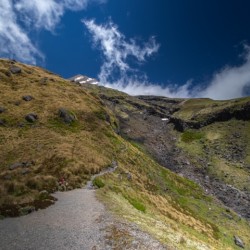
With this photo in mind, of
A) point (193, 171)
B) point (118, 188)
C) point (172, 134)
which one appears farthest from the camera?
point (172, 134)

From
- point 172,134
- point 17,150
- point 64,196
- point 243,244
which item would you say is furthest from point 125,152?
point 172,134

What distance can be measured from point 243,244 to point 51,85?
7656 centimetres

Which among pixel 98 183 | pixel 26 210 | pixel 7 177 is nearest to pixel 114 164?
pixel 98 183

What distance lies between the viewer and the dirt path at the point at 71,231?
821 inches

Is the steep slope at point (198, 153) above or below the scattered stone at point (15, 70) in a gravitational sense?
below

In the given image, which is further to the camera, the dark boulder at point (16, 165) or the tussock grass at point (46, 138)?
the dark boulder at point (16, 165)

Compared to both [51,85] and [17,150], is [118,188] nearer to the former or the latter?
[17,150]

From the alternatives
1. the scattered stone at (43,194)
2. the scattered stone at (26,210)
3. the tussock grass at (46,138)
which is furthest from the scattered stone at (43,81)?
the scattered stone at (26,210)

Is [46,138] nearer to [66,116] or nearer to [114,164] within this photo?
[114,164]

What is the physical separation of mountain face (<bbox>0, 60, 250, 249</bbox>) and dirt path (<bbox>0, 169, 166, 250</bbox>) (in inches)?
73.8

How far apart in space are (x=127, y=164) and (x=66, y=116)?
21168mm

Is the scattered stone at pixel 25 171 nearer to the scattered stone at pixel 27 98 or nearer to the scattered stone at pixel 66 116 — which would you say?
the scattered stone at pixel 66 116

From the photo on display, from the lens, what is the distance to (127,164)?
6147cm

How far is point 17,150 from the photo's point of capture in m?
51.5
